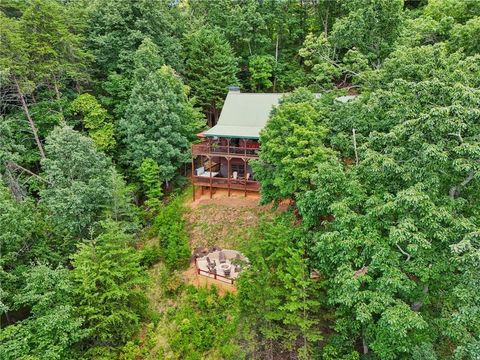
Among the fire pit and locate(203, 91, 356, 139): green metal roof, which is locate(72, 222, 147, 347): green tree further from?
locate(203, 91, 356, 139): green metal roof

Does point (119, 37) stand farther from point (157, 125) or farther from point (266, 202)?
point (266, 202)

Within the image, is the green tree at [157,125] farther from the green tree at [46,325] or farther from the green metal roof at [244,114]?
the green tree at [46,325]

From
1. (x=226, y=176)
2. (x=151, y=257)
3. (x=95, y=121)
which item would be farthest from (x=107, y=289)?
(x=95, y=121)

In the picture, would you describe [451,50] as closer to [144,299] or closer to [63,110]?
[144,299]

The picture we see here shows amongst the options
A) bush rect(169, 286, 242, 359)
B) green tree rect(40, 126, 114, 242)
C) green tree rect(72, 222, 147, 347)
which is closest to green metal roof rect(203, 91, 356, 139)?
green tree rect(40, 126, 114, 242)

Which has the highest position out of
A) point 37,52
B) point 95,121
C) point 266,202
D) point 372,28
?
point 372,28

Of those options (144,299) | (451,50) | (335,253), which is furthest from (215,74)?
(335,253)
